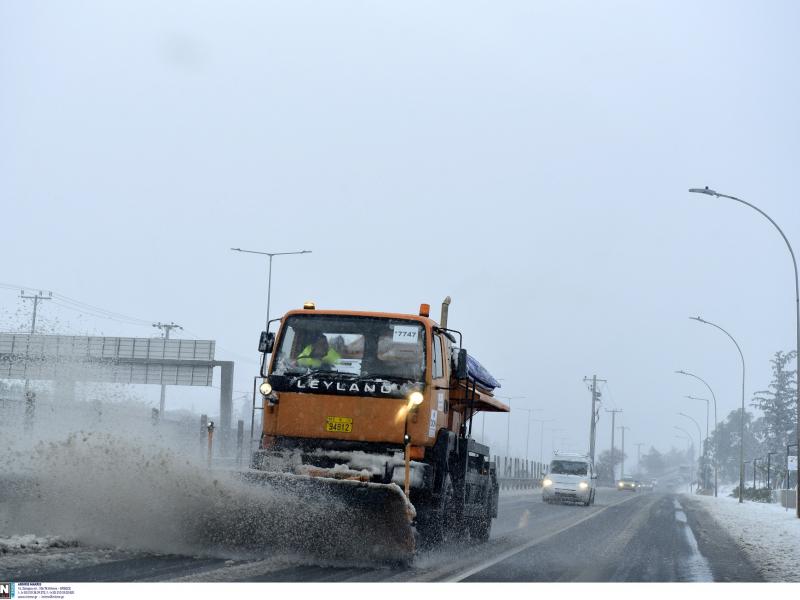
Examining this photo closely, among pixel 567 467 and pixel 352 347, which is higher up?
pixel 352 347

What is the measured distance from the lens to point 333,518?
1062 cm

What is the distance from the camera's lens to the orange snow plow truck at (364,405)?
38.3ft

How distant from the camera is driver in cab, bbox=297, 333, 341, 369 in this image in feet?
40.4

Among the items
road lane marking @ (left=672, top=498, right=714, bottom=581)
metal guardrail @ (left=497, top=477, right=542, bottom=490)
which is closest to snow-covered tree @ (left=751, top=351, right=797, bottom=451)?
metal guardrail @ (left=497, top=477, right=542, bottom=490)

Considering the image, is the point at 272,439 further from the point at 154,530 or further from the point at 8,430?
the point at 8,430

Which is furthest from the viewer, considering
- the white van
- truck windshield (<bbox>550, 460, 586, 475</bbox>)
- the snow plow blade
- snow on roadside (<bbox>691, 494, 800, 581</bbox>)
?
truck windshield (<bbox>550, 460, 586, 475</bbox>)

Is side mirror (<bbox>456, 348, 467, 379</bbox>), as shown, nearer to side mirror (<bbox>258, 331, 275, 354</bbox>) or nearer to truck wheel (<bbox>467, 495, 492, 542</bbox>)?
side mirror (<bbox>258, 331, 275, 354</bbox>)

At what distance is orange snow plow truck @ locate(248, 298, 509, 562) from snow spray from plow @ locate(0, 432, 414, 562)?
0.18 meters

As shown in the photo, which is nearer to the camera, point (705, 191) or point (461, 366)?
point (461, 366)

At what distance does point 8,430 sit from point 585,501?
25608 mm

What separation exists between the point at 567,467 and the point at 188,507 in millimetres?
30239

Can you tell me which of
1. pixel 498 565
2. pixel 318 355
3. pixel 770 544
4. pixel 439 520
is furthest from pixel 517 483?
pixel 318 355

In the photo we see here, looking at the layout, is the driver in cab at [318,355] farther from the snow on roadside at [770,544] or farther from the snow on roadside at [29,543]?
the snow on roadside at [770,544]

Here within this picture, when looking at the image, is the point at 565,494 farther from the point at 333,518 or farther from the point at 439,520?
the point at 333,518
